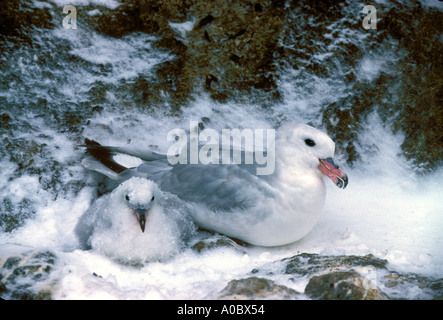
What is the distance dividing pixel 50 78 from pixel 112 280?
2.18m

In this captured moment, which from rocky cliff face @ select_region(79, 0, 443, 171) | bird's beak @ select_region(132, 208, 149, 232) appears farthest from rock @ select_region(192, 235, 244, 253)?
rocky cliff face @ select_region(79, 0, 443, 171)

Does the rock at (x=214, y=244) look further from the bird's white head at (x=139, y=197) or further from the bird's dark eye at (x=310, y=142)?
the bird's dark eye at (x=310, y=142)

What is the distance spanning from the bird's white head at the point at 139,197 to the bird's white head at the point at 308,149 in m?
0.90

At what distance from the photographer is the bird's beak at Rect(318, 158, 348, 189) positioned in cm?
338

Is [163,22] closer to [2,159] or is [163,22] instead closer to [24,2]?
[24,2]

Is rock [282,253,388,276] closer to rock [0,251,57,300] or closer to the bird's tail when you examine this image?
rock [0,251,57,300]

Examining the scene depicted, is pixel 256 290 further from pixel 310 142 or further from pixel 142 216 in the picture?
pixel 310 142

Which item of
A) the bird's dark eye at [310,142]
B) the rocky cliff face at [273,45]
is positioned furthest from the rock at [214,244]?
the rocky cliff face at [273,45]

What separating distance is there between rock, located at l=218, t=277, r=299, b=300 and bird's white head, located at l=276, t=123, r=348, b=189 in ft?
3.14

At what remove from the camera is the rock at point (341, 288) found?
251cm

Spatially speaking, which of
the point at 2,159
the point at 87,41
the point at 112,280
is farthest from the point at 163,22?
the point at 112,280

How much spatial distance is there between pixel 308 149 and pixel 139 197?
114 centimetres

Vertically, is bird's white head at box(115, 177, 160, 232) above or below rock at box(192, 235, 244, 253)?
above

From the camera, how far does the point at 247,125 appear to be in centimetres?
456
